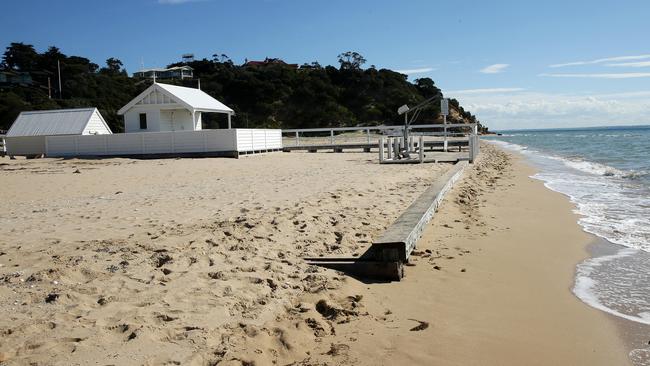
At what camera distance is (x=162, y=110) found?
1134 inches

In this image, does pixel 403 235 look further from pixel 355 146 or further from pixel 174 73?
pixel 174 73

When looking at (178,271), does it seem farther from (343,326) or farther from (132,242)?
(343,326)

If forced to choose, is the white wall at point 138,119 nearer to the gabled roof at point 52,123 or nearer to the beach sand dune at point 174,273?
the gabled roof at point 52,123

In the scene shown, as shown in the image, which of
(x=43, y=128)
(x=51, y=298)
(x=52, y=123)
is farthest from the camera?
(x=52, y=123)

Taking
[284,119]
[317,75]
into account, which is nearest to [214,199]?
[284,119]

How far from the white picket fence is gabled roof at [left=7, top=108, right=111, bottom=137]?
2800mm

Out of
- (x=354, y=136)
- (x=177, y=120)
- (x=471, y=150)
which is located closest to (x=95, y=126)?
(x=177, y=120)

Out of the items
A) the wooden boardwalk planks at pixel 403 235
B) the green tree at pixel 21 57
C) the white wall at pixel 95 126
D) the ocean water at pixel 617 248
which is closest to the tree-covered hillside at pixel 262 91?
the green tree at pixel 21 57

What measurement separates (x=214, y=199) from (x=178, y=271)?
14.8ft

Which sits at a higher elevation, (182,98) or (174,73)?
(174,73)

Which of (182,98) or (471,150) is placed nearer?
(471,150)

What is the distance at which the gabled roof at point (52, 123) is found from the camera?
97.9 feet

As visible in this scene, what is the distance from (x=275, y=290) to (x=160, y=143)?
21714 mm

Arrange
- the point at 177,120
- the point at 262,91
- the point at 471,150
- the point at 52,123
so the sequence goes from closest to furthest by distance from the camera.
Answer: the point at 471,150, the point at 177,120, the point at 52,123, the point at 262,91
